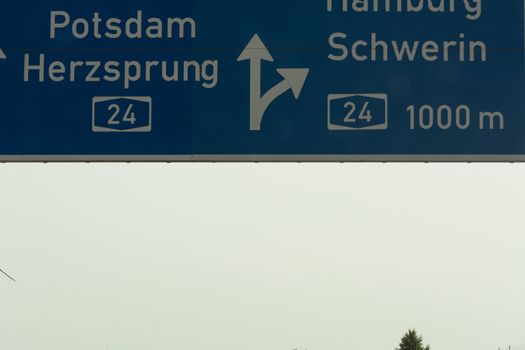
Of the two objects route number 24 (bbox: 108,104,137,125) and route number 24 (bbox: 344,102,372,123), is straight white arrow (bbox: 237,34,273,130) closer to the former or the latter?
route number 24 (bbox: 344,102,372,123)

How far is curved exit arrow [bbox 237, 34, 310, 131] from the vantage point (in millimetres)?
12211

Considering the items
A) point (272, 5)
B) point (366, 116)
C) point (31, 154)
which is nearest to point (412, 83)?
point (366, 116)

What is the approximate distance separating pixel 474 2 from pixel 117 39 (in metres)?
3.19

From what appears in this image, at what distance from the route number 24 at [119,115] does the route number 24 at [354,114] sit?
Result: 187 centimetres

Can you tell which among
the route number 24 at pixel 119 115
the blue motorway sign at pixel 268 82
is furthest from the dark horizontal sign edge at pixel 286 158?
the route number 24 at pixel 119 115

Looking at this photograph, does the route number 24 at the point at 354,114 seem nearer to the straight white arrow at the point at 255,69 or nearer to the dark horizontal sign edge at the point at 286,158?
the dark horizontal sign edge at the point at 286,158

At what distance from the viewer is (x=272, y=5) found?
12484 mm

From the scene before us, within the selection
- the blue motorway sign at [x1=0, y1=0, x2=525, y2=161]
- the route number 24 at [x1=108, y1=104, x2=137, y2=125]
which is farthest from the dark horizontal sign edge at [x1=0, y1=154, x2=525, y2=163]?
the route number 24 at [x1=108, y1=104, x2=137, y2=125]

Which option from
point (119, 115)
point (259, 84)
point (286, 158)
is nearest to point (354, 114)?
point (286, 158)

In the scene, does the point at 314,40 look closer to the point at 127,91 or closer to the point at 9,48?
the point at 127,91

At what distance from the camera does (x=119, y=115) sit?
12352 millimetres

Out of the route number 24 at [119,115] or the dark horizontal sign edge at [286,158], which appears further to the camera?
the route number 24 at [119,115]

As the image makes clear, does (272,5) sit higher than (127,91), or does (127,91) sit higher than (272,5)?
(272,5)

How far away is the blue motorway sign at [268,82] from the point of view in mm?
12195
